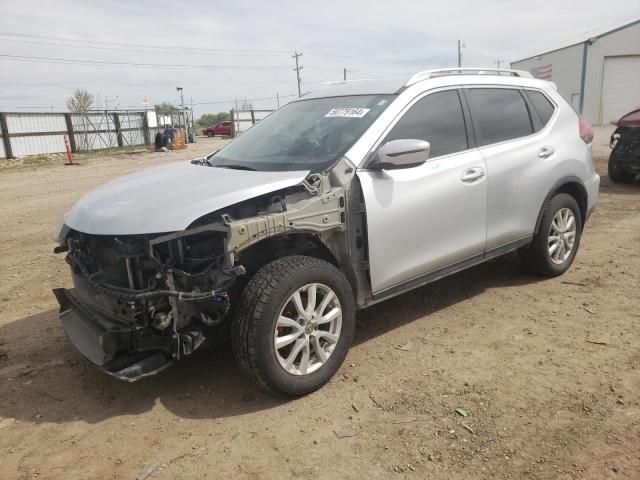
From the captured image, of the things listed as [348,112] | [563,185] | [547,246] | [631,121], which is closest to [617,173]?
[631,121]

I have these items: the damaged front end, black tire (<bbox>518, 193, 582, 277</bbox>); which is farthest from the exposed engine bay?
the damaged front end

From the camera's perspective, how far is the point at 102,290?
2.99m

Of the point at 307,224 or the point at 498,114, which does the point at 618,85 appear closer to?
the point at 498,114

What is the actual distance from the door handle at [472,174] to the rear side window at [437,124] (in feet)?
0.60

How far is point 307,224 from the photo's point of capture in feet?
10.4

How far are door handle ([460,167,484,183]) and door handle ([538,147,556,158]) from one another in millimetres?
865

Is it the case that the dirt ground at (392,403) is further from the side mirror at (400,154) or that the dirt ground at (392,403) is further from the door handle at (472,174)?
the side mirror at (400,154)

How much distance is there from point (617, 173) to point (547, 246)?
258 inches

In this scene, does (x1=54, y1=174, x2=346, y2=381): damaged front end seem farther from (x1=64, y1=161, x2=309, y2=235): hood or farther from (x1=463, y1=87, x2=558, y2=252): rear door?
(x1=463, y1=87, x2=558, y2=252): rear door

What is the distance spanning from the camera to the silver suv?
2.92 m

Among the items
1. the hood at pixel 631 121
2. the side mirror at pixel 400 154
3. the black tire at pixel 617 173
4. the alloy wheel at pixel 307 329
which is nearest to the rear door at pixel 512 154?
the side mirror at pixel 400 154

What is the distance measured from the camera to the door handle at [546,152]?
15.0 ft

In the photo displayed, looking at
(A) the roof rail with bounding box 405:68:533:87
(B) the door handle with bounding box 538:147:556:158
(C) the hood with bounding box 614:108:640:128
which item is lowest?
(B) the door handle with bounding box 538:147:556:158

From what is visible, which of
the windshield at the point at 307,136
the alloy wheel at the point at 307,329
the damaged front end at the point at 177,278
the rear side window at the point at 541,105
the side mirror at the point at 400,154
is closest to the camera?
the damaged front end at the point at 177,278
